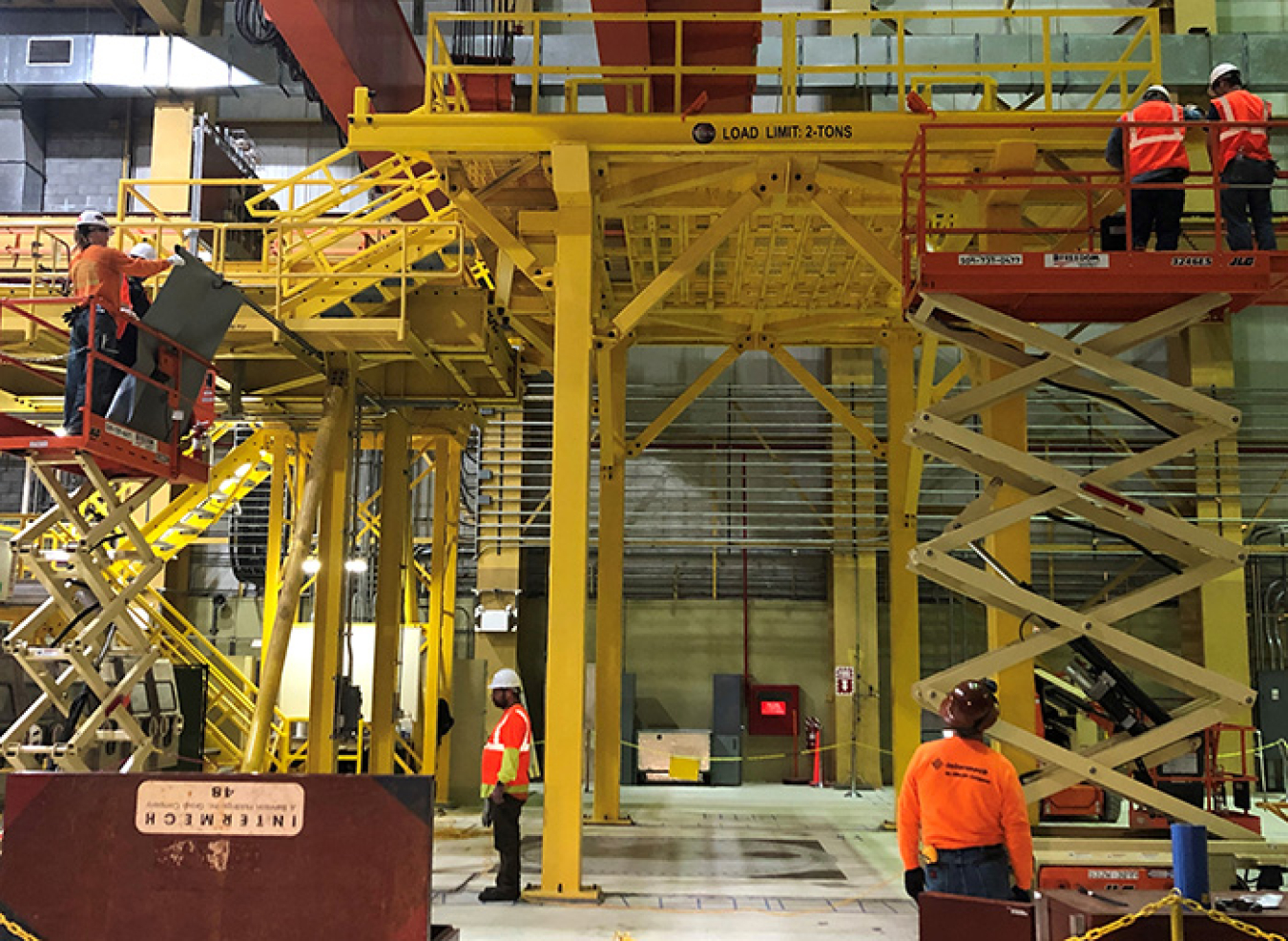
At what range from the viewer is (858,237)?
36.1 feet

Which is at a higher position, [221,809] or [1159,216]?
[1159,216]

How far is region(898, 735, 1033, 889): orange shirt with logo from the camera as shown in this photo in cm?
606

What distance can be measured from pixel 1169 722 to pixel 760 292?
818cm

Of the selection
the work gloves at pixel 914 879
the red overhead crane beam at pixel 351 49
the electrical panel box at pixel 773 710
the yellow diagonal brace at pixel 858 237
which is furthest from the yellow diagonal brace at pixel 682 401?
the work gloves at pixel 914 879

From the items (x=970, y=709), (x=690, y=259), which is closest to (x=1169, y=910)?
(x=970, y=709)

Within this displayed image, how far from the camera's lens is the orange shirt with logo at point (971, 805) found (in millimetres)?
6062

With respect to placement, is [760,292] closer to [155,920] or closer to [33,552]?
[33,552]

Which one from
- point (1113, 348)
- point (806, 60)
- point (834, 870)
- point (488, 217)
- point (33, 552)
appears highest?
point (806, 60)

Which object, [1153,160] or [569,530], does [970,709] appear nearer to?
[569,530]

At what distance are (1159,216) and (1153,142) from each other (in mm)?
613

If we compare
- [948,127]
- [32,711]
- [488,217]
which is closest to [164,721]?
[32,711]

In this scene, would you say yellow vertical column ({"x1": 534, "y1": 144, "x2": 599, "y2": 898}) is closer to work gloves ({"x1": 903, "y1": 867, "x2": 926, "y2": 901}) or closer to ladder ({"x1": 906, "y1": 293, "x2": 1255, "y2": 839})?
ladder ({"x1": 906, "y1": 293, "x2": 1255, "y2": 839})

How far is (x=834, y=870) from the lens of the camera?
12.5 meters

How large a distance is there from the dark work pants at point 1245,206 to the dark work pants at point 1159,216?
40cm
